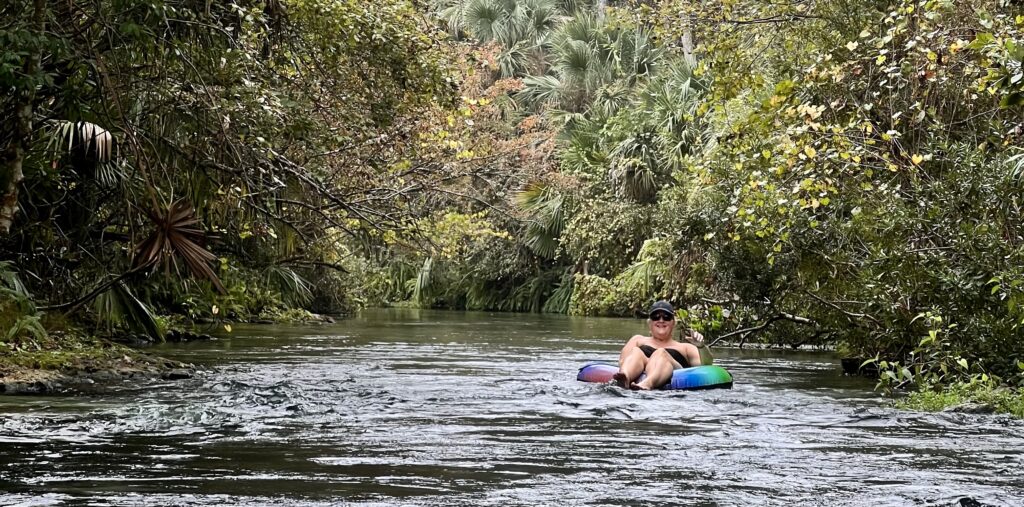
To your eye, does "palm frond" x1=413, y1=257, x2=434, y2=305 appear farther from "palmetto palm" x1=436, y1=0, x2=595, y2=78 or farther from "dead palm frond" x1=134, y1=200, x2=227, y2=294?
"dead palm frond" x1=134, y1=200, x2=227, y2=294

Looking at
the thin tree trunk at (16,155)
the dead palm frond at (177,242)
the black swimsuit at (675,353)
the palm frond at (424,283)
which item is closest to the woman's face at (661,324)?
the black swimsuit at (675,353)

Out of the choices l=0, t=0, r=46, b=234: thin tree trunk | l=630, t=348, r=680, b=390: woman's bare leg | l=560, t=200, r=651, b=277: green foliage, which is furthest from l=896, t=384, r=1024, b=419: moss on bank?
l=560, t=200, r=651, b=277: green foliage

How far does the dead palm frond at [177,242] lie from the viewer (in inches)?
440

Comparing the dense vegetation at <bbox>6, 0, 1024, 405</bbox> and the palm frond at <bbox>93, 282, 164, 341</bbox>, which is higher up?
the dense vegetation at <bbox>6, 0, 1024, 405</bbox>

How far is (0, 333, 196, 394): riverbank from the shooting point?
11734 millimetres

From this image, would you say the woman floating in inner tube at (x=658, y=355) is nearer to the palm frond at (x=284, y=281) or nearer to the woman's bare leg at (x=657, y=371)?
the woman's bare leg at (x=657, y=371)

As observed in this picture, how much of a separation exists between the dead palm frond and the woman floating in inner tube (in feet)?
13.5

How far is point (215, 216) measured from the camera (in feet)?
49.9

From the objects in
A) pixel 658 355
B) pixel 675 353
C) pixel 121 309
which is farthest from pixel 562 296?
pixel 658 355

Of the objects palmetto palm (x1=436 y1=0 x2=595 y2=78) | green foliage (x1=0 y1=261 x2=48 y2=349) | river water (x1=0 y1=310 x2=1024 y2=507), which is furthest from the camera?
palmetto palm (x1=436 y1=0 x2=595 y2=78)

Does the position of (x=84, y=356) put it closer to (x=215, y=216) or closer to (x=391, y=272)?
(x=215, y=216)

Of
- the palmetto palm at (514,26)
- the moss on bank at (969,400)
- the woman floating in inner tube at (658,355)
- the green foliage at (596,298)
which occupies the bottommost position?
the moss on bank at (969,400)

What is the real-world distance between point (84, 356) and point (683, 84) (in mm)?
22497

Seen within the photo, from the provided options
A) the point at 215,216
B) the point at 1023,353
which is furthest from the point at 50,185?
the point at 1023,353
